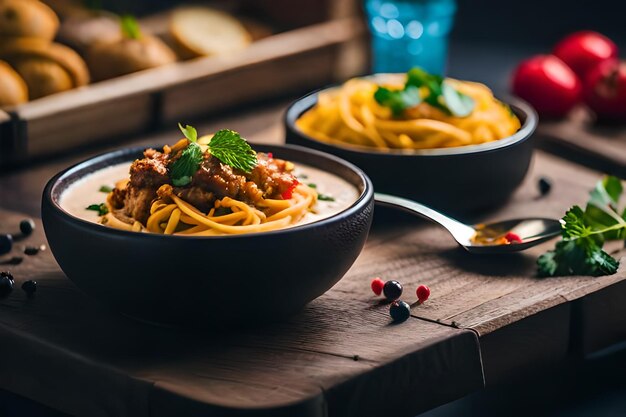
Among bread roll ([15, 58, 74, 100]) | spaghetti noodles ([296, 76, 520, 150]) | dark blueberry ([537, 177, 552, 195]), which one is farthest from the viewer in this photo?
bread roll ([15, 58, 74, 100])

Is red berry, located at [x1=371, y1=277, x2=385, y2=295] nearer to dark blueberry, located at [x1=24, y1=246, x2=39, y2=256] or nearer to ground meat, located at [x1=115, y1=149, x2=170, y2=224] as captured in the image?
ground meat, located at [x1=115, y1=149, x2=170, y2=224]

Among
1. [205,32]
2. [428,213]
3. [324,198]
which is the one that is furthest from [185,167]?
[205,32]

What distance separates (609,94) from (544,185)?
79 centimetres

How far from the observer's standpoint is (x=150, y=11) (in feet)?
14.2

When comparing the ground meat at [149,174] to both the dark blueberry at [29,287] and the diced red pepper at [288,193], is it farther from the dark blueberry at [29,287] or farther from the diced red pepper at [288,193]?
the dark blueberry at [29,287]

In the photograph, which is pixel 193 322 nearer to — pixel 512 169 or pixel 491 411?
pixel 491 411

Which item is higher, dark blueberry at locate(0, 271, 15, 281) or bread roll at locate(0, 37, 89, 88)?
bread roll at locate(0, 37, 89, 88)

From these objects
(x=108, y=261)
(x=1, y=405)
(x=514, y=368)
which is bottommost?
(x=1, y=405)

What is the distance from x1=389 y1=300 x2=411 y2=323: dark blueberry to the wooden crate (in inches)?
55.2

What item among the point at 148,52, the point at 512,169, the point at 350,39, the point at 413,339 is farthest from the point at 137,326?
the point at 350,39

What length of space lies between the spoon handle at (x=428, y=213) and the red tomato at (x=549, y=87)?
1.22 meters

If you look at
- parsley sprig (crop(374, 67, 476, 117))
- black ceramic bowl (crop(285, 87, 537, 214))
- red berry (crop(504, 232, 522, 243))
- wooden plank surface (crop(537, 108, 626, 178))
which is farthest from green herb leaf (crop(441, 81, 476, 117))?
wooden plank surface (crop(537, 108, 626, 178))

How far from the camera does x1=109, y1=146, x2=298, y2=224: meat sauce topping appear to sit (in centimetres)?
211

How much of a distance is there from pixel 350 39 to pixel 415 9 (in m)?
0.37
